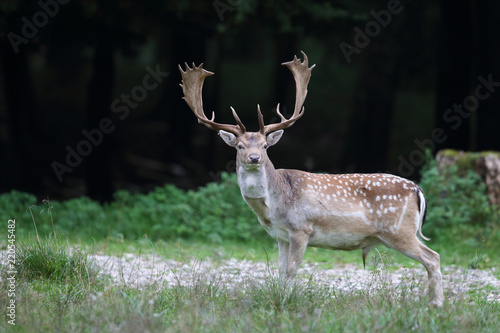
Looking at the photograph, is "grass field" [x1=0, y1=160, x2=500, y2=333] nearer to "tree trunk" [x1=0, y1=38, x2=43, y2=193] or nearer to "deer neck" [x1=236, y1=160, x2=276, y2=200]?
"deer neck" [x1=236, y1=160, x2=276, y2=200]

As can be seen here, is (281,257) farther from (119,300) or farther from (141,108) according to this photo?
(141,108)

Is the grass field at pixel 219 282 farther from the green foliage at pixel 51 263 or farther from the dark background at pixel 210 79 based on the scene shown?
the dark background at pixel 210 79

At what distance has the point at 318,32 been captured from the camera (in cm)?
1432

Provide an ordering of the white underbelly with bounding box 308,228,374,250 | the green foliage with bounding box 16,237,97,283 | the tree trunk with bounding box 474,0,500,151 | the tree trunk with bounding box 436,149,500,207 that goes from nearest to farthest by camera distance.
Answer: the green foliage with bounding box 16,237,97,283 → the white underbelly with bounding box 308,228,374,250 → the tree trunk with bounding box 436,149,500,207 → the tree trunk with bounding box 474,0,500,151

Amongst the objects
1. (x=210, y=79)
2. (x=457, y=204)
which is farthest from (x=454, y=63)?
(x=210, y=79)

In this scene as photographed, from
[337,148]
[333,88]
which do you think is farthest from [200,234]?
[333,88]

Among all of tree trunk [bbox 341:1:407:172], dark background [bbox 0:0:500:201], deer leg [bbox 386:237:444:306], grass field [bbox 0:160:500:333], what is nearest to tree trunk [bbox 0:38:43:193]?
dark background [bbox 0:0:500:201]

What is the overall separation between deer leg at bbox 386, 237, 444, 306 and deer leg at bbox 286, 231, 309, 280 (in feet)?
2.93

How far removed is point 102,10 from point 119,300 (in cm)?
818

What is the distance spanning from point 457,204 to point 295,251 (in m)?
4.83

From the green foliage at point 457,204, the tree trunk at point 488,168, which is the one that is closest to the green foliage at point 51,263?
the green foliage at point 457,204

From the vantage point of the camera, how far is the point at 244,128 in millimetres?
7285

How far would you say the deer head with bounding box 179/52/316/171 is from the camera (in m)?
6.95

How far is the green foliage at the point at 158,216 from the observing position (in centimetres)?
1068
